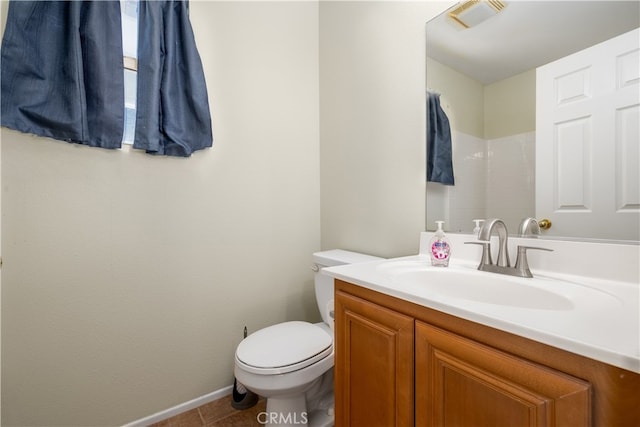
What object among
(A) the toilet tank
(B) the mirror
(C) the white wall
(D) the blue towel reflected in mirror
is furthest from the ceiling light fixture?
(A) the toilet tank

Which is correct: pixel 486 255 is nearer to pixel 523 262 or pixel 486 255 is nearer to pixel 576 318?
pixel 523 262

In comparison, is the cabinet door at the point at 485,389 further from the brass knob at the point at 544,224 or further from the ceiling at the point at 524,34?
the ceiling at the point at 524,34

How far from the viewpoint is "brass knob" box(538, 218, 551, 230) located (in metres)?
0.95

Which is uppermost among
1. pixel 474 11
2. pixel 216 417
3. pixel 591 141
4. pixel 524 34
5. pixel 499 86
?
pixel 474 11

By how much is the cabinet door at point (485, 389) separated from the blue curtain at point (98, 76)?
1.35 m

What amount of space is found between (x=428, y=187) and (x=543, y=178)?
1.39 feet

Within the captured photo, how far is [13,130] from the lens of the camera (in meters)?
1.08

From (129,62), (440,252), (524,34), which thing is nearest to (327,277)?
(440,252)

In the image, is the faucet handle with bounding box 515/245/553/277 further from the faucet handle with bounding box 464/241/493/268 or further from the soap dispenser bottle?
the soap dispenser bottle

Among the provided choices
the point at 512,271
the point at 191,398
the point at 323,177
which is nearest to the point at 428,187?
the point at 512,271

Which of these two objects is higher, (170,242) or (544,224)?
(544,224)

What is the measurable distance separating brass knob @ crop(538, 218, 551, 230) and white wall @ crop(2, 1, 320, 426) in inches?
48.9

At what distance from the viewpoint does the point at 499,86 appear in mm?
1091

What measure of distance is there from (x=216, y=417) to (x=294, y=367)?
0.68 m
